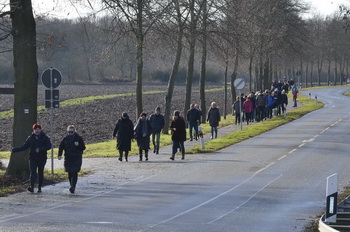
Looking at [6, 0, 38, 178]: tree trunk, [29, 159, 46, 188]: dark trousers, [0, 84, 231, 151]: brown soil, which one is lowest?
[0, 84, 231, 151]: brown soil

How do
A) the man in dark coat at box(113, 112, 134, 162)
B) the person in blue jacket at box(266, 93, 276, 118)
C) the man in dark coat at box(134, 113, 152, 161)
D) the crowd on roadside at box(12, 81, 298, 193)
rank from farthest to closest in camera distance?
1. the person in blue jacket at box(266, 93, 276, 118)
2. the man in dark coat at box(134, 113, 152, 161)
3. the man in dark coat at box(113, 112, 134, 162)
4. the crowd on roadside at box(12, 81, 298, 193)

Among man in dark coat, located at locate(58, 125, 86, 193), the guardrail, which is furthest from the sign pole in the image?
man in dark coat, located at locate(58, 125, 86, 193)

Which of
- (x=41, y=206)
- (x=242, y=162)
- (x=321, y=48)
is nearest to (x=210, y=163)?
(x=242, y=162)

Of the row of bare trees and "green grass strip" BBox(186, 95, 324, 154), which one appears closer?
the row of bare trees

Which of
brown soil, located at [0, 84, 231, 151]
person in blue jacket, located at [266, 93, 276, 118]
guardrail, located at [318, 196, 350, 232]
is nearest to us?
guardrail, located at [318, 196, 350, 232]

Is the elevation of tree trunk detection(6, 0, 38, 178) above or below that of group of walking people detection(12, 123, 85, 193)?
above

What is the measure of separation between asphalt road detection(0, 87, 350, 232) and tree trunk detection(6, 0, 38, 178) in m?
2.59

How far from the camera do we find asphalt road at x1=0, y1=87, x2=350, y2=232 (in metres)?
13.7


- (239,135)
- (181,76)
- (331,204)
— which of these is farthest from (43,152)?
(181,76)

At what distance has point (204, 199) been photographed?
17.0 meters

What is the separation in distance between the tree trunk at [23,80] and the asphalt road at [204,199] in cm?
259

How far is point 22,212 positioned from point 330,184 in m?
6.23

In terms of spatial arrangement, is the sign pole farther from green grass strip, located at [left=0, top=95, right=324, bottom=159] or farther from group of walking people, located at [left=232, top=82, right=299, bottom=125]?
group of walking people, located at [left=232, top=82, right=299, bottom=125]

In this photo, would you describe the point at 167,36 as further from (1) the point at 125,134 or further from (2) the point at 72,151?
(2) the point at 72,151
